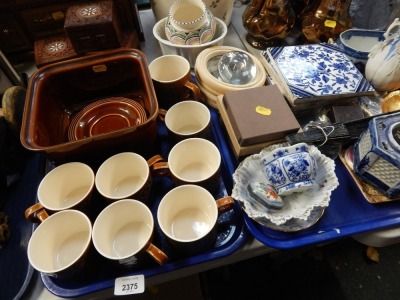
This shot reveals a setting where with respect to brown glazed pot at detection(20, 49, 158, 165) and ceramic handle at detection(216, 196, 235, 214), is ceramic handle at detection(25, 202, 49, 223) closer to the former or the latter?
brown glazed pot at detection(20, 49, 158, 165)

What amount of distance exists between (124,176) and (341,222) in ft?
1.53

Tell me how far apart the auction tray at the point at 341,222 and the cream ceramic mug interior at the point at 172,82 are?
0.35 metres

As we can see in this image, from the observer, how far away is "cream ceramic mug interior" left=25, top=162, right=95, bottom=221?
0.51m

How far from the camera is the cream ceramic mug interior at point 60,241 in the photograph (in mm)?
466

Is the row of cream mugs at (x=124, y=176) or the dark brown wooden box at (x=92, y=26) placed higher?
the dark brown wooden box at (x=92, y=26)

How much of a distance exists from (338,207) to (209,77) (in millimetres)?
416

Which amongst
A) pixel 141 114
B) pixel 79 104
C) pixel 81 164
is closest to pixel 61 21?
pixel 79 104

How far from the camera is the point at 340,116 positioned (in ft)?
2.02

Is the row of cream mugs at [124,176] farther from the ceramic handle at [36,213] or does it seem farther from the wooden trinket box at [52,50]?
the wooden trinket box at [52,50]

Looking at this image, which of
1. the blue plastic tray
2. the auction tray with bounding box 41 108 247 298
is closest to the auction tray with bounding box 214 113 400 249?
the auction tray with bounding box 41 108 247 298

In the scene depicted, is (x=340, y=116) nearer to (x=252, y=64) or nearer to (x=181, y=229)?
(x=252, y=64)

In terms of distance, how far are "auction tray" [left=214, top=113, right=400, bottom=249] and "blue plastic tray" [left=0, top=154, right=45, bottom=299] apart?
45 centimetres

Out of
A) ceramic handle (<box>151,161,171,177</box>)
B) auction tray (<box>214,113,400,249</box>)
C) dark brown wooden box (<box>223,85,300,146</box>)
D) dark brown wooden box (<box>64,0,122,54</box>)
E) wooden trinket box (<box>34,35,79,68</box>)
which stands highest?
dark brown wooden box (<box>64,0,122,54</box>)

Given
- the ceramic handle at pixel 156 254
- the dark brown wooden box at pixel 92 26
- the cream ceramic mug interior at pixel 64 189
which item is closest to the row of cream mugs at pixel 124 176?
the cream ceramic mug interior at pixel 64 189
